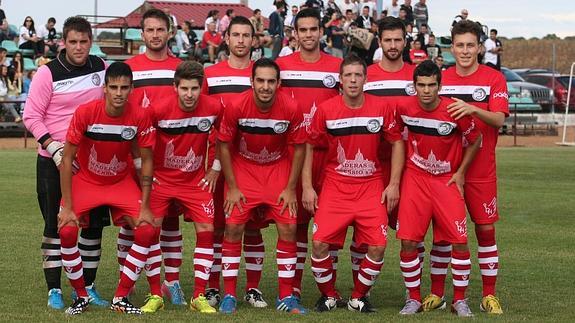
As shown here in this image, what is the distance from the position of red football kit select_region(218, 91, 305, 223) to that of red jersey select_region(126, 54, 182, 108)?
0.72m

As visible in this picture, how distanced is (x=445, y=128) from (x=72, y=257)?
3.22 m

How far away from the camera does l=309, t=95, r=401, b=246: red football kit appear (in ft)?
28.9

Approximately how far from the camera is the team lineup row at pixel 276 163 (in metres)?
8.69

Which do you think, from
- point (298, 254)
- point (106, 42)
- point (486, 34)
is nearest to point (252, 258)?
point (298, 254)

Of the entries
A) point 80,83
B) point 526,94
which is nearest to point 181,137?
point 80,83

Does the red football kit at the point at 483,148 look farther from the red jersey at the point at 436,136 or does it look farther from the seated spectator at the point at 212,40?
the seated spectator at the point at 212,40

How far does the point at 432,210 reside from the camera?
28.9ft

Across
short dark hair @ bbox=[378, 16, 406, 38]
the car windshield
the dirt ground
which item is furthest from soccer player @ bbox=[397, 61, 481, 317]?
the car windshield

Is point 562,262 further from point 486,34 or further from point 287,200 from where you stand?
point 486,34

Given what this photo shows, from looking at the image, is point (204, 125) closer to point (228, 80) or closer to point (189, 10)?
point (228, 80)

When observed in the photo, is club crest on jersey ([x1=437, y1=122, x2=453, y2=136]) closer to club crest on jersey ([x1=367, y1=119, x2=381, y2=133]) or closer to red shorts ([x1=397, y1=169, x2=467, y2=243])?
red shorts ([x1=397, y1=169, x2=467, y2=243])

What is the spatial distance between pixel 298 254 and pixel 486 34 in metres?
28.3

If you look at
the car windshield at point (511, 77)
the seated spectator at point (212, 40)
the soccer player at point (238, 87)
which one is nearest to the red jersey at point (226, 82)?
the soccer player at point (238, 87)

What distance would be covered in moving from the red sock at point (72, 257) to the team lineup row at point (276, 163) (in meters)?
0.01
